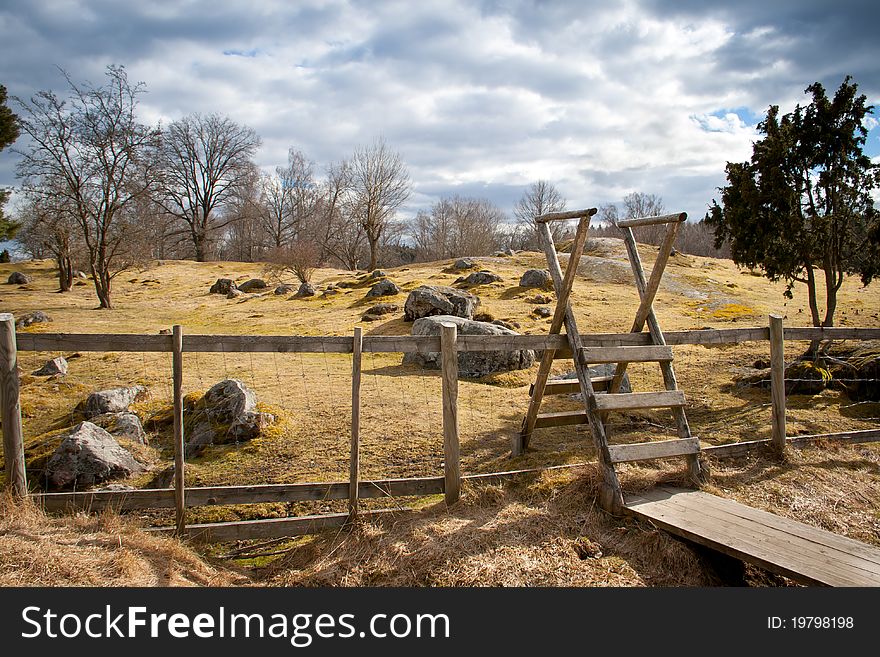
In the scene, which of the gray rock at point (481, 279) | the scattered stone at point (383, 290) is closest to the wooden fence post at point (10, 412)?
the scattered stone at point (383, 290)

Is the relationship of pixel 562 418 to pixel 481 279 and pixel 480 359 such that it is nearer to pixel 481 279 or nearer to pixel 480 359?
pixel 480 359

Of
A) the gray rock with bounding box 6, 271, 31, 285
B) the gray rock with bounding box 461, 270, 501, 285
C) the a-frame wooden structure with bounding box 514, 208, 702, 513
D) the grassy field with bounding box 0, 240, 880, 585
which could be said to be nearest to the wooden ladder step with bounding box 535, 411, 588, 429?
the a-frame wooden structure with bounding box 514, 208, 702, 513

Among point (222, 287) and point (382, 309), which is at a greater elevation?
point (222, 287)

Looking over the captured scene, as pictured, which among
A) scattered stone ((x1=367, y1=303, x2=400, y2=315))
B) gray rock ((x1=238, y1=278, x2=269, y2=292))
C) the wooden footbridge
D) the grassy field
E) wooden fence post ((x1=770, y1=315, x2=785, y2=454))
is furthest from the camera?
gray rock ((x1=238, y1=278, x2=269, y2=292))

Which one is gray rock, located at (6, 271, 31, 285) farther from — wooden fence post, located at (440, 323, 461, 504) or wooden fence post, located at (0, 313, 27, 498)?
wooden fence post, located at (440, 323, 461, 504)

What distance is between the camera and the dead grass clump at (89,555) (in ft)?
13.8

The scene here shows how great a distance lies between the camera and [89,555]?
177 inches

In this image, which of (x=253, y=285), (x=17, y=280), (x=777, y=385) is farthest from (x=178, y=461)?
(x=17, y=280)

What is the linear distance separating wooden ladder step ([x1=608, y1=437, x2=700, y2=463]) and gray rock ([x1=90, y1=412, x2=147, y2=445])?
7.13 m

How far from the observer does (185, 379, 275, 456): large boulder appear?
841 cm

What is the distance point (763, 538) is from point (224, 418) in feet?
24.7

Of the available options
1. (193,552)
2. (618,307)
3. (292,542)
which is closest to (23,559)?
(193,552)

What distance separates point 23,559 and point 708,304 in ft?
95.9

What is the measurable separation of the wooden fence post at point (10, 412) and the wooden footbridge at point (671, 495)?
551cm
